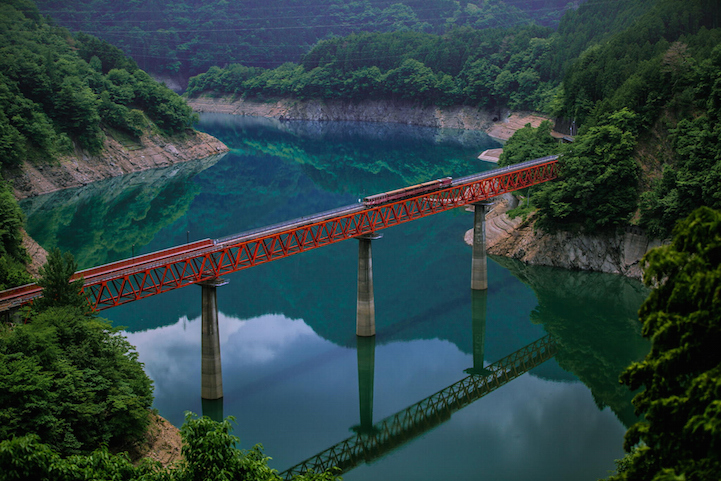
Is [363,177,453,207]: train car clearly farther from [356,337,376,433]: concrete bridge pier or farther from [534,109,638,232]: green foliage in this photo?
[534,109,638,232]: green foliage

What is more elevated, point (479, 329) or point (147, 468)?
point (147, 468)

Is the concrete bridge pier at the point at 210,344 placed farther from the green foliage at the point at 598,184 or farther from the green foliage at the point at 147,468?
the green foliage at the point at 598,184

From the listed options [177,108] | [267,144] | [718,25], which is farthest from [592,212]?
[267,144]

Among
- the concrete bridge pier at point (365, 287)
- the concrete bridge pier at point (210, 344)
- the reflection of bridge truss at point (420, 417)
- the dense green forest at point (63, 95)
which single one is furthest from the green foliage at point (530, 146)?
the dense green forest at point (63, 95)

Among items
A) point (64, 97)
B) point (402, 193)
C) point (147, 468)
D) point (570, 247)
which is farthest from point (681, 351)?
point (64, 97)

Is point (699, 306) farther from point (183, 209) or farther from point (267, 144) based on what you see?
point (267, 144)

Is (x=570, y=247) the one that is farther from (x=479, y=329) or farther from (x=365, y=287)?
(x=365, y=287)
